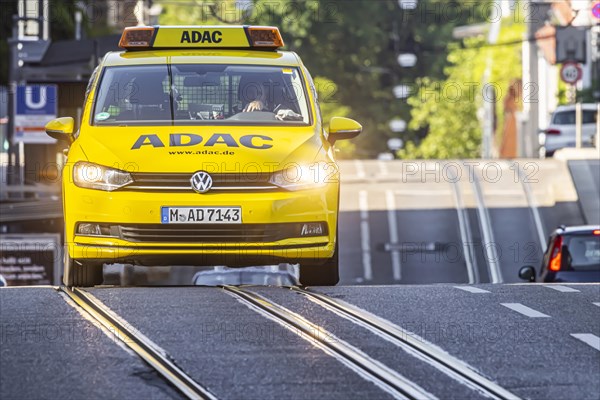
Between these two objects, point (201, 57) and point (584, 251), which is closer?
point (201, 57)

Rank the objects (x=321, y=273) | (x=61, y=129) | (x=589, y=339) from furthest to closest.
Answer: (x=321, y=273), (x=61, y=129), (x=589, y=339)

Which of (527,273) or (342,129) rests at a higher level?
(342,129)

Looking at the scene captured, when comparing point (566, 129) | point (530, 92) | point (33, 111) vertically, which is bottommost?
point (33, 111)

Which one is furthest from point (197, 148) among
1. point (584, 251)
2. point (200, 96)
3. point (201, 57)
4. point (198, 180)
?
point (584, 251)

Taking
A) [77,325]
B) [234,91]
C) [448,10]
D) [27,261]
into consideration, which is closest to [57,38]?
[27,261]

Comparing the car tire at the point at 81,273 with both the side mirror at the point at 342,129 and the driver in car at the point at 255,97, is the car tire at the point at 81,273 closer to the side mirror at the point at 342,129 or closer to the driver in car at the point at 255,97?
the driver in car at the point at 255,97

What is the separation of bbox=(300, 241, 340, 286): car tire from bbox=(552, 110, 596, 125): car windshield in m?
33.9

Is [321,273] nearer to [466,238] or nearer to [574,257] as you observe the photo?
[574,257]

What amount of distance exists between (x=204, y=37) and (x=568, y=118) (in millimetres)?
33419

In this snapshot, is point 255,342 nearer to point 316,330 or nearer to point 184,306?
point 316,330

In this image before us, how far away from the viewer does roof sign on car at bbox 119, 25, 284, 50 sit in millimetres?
15016

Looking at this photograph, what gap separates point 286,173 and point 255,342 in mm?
2829

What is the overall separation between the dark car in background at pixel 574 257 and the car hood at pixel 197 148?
218 inches

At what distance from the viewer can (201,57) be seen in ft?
47.7
